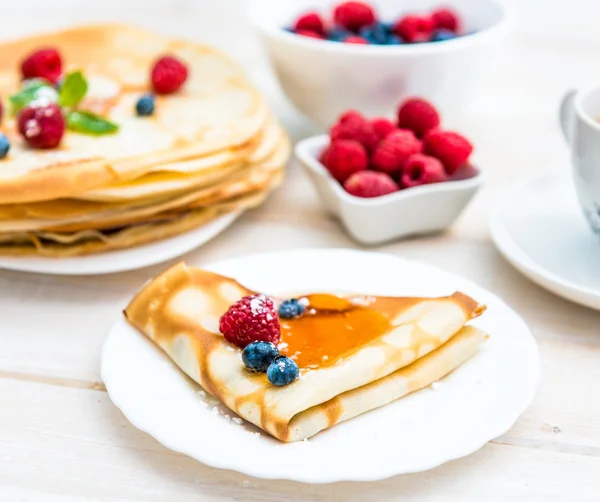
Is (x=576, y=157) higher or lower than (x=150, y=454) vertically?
higher

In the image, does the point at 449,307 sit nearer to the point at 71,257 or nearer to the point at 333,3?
the point at 71,257

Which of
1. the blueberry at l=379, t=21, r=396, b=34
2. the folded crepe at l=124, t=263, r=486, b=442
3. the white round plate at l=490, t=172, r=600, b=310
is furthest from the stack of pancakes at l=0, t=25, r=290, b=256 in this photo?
the white round plate at l=490, t=172, r=600, b=310

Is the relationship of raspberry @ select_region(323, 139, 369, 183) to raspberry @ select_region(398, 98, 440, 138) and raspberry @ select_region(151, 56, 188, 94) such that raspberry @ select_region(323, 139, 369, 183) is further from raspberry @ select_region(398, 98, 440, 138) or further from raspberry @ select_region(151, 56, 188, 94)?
raspberry @ select_region(151, 56, 188, 94)

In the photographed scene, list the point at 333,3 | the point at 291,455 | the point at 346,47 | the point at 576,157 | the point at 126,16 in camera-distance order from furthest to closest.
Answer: the point at 126,16
the point at 333,3
the point at 346,47
the point at 576,157
the point at 291,455

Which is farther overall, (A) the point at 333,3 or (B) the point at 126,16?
(B) the point at 126,16

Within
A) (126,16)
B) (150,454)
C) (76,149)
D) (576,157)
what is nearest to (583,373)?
(576,157)

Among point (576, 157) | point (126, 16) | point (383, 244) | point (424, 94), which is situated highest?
point (576, 157)

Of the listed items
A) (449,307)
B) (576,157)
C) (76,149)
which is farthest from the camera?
(76,149)

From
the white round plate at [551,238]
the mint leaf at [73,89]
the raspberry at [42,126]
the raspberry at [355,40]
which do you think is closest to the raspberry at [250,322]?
the white round plate at [551,238]
